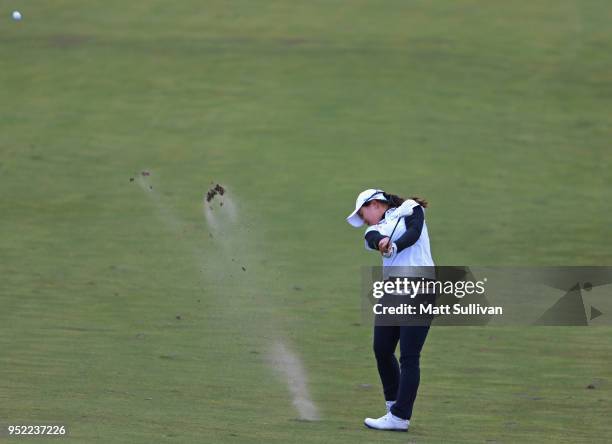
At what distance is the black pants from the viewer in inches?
324

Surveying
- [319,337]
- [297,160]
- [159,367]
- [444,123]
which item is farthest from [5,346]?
[444,123]

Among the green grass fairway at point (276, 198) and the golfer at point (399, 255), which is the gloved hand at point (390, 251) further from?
the green grass fairway at point (276, 198)

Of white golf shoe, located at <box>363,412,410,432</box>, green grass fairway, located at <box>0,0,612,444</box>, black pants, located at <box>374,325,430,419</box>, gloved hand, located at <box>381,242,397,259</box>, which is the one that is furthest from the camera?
green grass fairway, located at <box>0,0,612,444</box>

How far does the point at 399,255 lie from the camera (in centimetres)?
820

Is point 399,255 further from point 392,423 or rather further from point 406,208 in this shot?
point 392,423

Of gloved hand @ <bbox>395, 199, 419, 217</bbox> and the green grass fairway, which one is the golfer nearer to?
gloved hand @ <bbox>395, 199, 419, 217</bbox>

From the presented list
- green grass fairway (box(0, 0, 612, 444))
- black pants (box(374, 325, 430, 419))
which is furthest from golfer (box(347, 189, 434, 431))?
green grass fairway (box(0, 0, 612, 444))

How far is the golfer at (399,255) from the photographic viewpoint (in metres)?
8.15

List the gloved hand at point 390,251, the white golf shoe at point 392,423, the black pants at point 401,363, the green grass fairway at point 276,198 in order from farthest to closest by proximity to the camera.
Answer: the green grass fairway at point 276,198, the white golf shoe at point 392,423, the black pants at point 401,363, the gloved hand at point 390,251

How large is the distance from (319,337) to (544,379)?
8.94 feet

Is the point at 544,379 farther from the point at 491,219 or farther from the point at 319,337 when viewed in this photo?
the point at 491,219

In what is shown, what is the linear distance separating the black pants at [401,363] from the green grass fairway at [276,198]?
0.34 meters

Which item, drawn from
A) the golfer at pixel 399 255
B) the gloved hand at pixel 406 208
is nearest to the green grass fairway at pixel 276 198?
the golfer at pixel 399 255

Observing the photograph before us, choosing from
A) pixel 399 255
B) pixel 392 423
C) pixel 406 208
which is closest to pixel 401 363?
pixel 392 423
